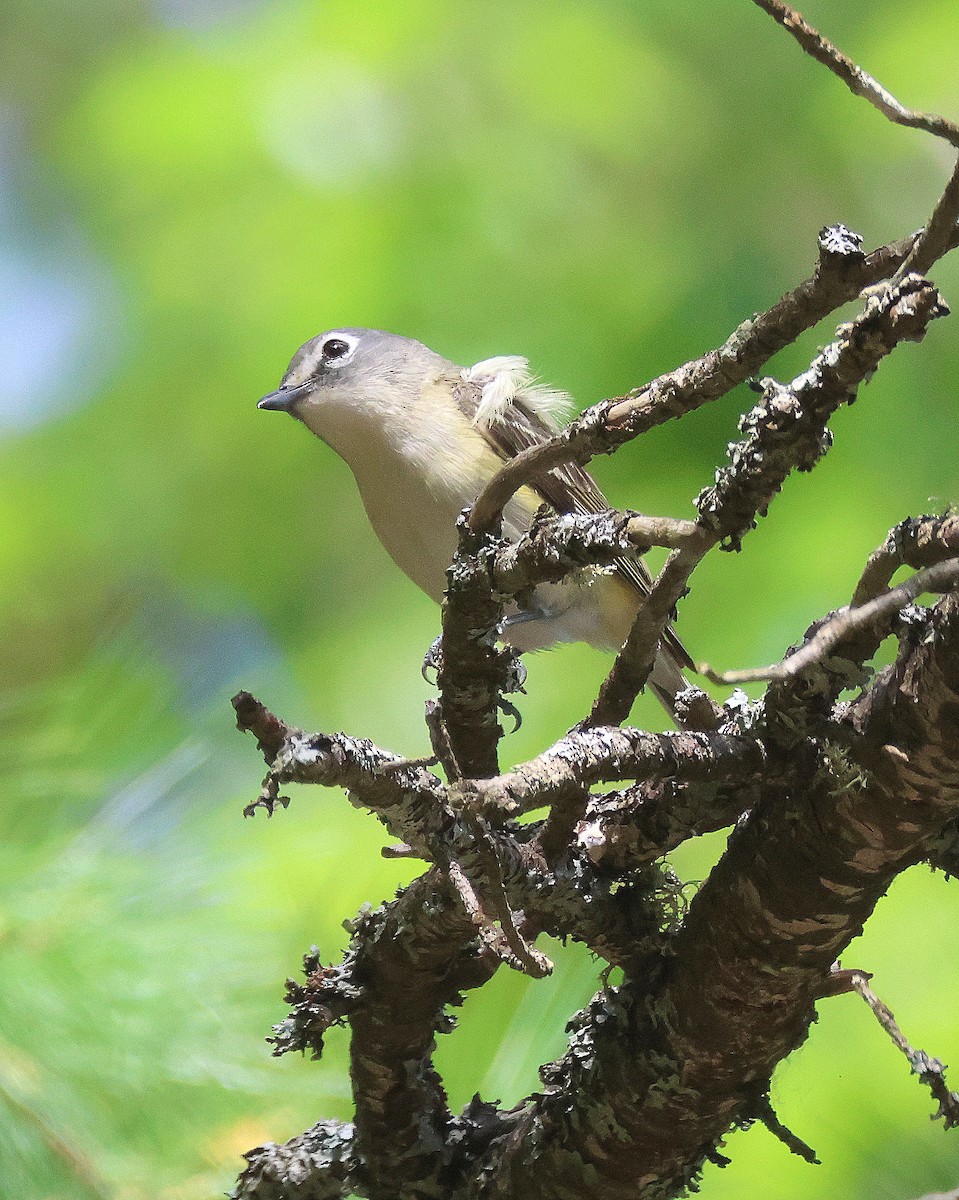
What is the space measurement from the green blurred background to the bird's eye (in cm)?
43

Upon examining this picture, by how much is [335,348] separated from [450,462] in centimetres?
36

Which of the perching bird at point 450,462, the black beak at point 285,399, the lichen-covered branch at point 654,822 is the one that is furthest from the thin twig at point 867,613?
the black beak at point 285,399

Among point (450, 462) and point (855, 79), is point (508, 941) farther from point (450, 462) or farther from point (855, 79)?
point (450, 462)

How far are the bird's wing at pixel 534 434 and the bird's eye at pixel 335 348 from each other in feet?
0.70

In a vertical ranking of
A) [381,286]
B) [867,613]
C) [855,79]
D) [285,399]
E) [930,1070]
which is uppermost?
[381,286]

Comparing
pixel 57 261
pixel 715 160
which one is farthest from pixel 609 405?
pixel 57 261

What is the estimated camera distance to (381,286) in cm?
220

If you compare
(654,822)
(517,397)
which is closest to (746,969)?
(654,822)

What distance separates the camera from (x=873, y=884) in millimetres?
736

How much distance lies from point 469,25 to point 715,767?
6.38 feet

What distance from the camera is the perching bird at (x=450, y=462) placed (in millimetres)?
1322

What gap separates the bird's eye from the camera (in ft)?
5.26

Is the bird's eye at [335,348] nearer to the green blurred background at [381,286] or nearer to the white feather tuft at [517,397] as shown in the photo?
the white feather tuft at [517,397]

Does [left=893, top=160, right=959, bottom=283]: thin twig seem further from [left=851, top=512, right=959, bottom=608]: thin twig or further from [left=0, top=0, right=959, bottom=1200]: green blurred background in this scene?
[left=0, top=0, right=959, bottom=1200]: green blurred background
